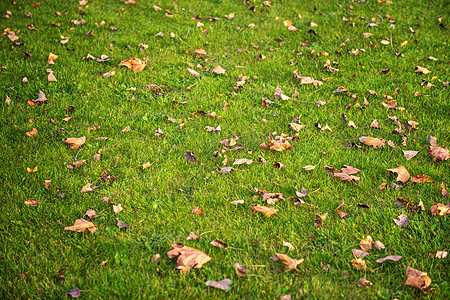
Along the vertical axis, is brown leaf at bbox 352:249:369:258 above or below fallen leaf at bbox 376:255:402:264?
below

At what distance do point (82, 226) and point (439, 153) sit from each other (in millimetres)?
3140

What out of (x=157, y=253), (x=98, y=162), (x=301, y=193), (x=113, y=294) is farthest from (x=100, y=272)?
(x=301, y=193)

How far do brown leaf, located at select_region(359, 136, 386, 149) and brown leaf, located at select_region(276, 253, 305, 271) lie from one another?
1644mm

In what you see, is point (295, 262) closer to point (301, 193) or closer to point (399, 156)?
point (301, 193)

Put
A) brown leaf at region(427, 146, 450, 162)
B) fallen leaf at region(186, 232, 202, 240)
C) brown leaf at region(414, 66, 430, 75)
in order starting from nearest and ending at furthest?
fallen leaf at region(186, 232, 202, 240) → brown leaf at region(427, 146, 450, 162) → brown leaf at region(414, 66, 430, 75)

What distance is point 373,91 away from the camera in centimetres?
415

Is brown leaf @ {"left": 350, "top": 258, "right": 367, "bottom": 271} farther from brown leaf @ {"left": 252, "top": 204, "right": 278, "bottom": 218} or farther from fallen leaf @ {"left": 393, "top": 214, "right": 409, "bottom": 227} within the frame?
brown leaf @ {"left": 252, "top": 204, "right": 278, "bottom": 218}

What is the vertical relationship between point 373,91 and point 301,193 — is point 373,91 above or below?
above

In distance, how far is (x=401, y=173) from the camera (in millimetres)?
2893

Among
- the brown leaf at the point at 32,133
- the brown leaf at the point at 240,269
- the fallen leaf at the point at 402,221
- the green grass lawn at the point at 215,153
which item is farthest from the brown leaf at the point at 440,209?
the brown leaf at the point at 32,133

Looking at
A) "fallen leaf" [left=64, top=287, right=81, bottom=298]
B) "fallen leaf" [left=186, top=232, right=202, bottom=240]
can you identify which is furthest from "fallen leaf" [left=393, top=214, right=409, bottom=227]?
"fallen leaf" [left=64, top=287, right=81, bottom=298]

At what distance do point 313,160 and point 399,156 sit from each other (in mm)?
819

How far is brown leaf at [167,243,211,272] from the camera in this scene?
7.28 ft

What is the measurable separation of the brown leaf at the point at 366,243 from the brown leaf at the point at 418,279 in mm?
284
